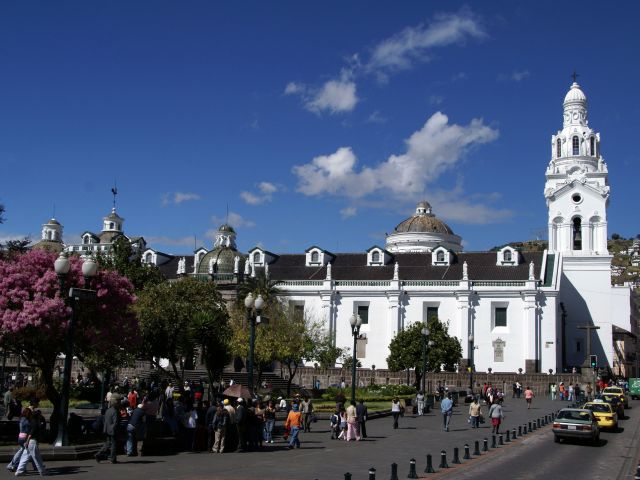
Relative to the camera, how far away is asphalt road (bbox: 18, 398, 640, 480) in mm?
16459

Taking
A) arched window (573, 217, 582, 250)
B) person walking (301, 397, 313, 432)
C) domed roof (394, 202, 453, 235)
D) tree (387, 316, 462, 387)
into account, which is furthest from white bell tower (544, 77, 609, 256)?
person walking (301, 397, 313, 432)

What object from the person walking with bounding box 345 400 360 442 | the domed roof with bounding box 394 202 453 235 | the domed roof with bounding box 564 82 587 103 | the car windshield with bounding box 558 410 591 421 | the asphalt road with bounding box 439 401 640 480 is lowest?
the asphalt road with bounding box 439 401 640 480

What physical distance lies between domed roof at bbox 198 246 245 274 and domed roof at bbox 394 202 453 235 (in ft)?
82.5

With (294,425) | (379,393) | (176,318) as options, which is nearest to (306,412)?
(294,425)

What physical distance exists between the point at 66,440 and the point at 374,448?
917 cm

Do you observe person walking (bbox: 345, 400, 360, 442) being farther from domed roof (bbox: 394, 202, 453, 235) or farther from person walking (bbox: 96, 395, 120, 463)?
domed roof (bbox: 394, 202, 453, 235)

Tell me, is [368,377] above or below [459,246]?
below

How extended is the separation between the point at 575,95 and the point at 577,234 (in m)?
15.4

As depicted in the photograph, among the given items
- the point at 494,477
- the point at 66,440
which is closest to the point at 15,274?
the point at 66,440

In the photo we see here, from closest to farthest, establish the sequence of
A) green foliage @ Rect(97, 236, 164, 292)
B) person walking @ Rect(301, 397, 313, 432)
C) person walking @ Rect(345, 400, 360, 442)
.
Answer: person walking @ Rect(345, 400, 360, 442)
person walking @ Rect(301, 397, 313, 432)
green foliage @ Rect(97, 236, 164, 292)

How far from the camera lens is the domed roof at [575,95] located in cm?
7750

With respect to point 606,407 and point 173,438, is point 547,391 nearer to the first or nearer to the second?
point 606,407

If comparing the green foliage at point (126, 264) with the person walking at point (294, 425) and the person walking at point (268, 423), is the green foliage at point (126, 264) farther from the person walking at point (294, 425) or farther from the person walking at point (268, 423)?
the person walking at point (294, 425)

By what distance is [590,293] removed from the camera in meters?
71.9
